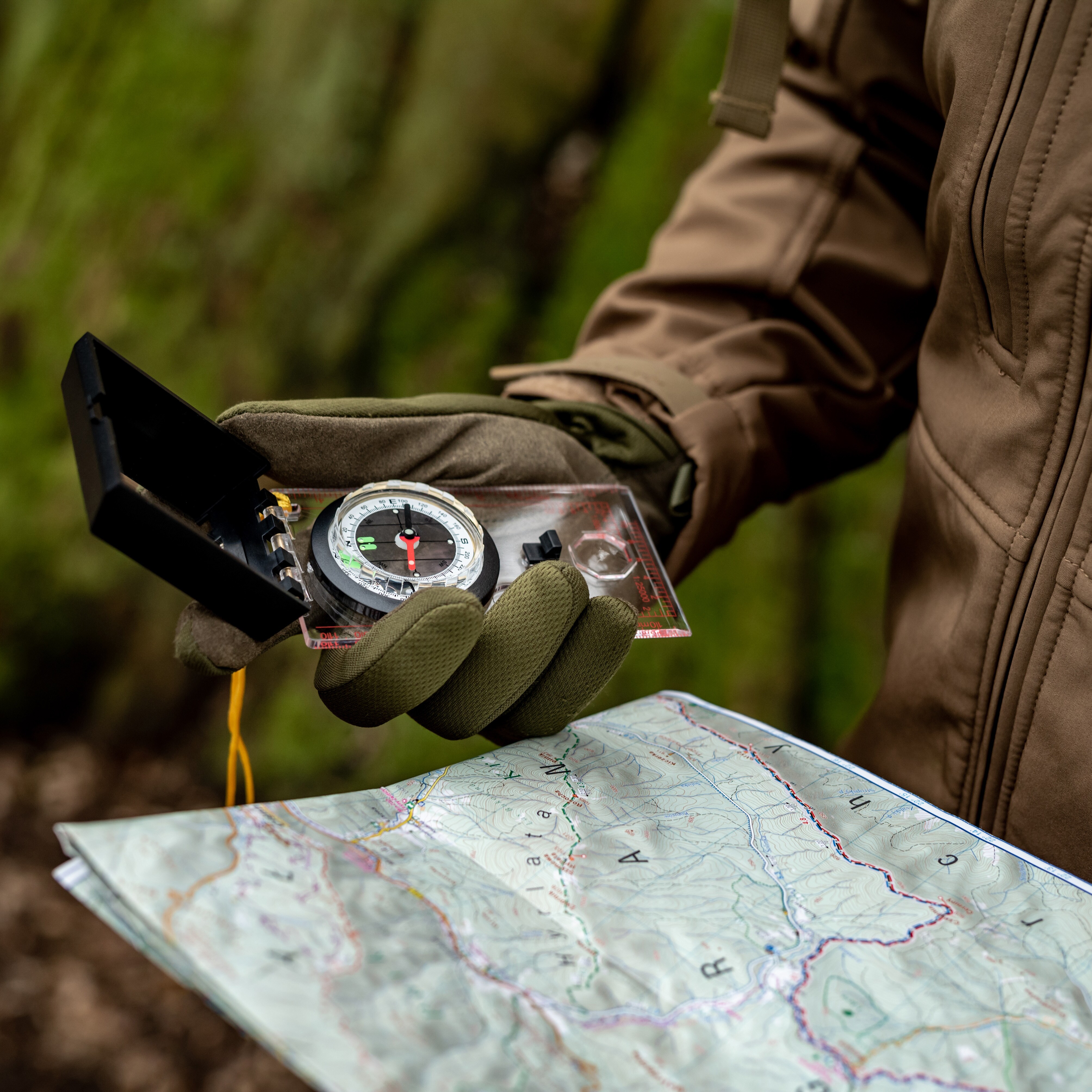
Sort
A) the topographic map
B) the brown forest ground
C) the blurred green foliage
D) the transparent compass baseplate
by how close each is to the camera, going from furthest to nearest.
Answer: the brown forest ground → the blurred green foliage → the transparent compass baseplate → the topographic map

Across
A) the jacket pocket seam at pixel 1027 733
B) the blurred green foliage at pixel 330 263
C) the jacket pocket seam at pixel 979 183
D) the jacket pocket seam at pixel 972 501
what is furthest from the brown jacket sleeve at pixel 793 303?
the blurred green foliage at pixel 330 263

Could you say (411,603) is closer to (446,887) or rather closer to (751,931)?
(446,887)

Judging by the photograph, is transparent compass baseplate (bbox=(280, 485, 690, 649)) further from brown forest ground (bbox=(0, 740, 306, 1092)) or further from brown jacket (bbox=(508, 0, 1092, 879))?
brown forest ground (bbox=(0, 740, 306, 1092))

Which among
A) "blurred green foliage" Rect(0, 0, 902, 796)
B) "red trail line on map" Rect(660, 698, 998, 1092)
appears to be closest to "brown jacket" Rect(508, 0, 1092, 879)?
"red trail line on map" Rect(660, 698, 998, 1092)

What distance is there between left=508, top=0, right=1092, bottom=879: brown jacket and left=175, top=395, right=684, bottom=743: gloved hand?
0.25 metres

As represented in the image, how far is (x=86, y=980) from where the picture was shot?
123 inches

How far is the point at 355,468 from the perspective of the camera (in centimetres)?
128

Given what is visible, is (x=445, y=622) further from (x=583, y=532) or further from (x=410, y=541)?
(x=583, y=532)

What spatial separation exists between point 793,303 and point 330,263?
2094 millimetres

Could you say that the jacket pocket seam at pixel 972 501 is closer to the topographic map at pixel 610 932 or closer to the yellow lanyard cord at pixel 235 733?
the topographic map at pixel 610 932

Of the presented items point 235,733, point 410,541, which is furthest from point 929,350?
point 235,733

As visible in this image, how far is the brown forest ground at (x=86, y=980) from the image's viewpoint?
2.90 metres

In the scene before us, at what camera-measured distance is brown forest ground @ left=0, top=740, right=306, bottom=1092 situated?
114 inches

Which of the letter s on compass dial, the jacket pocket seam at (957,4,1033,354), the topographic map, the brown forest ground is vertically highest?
the jacket pocket seam at (957,4,1033,354)
